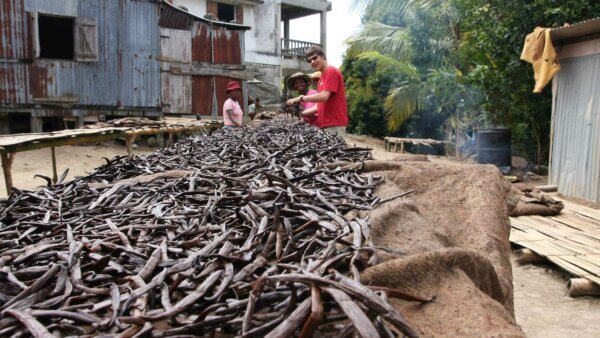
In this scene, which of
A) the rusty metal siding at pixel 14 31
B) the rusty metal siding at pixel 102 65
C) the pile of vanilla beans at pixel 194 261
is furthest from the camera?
the rusty metal siding at pixel 102 65

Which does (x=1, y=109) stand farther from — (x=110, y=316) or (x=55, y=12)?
(x=110, y=316)

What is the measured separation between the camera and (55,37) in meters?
17.0

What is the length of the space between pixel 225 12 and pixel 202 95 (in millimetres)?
8196

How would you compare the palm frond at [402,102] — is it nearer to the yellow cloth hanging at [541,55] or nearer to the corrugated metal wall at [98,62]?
the yellow cloth hanging at [541,55]

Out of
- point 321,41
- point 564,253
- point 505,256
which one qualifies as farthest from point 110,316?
point 321,41

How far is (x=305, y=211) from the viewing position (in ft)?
7.24

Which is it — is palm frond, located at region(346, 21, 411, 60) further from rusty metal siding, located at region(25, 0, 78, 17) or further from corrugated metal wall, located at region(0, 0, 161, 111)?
rusty metal siding, located at region(25, 0, 78, 17)

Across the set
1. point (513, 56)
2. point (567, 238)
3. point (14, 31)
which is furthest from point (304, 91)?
point (14, 31)

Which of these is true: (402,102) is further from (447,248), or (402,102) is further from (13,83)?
(447,248)

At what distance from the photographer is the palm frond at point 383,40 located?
19.2 meters

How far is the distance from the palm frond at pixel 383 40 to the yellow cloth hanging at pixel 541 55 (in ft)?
30.7

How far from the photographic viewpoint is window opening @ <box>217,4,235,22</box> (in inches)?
891

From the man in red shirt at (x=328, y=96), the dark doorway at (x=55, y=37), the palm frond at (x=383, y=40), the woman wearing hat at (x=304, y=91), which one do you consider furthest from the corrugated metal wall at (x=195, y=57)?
the man in red shirt at (x=328, y=96)

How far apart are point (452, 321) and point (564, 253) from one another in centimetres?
501
